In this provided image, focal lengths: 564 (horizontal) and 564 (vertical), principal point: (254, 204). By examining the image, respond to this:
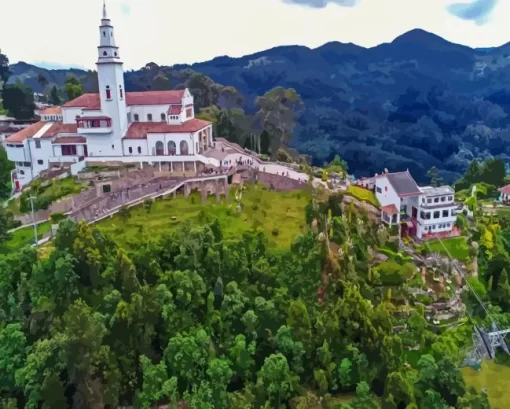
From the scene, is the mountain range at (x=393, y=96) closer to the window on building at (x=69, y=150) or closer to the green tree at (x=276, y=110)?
the green tree at (x=276, y=110)

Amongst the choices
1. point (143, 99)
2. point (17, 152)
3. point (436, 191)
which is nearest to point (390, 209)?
point (436, 191)

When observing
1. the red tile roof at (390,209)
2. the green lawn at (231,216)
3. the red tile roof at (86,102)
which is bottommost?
the red tile roof at (390,209)

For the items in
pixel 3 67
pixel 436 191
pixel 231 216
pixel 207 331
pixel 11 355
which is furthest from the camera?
pixel 3 67

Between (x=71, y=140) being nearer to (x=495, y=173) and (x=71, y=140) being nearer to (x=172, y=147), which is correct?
(x=172, y=147)

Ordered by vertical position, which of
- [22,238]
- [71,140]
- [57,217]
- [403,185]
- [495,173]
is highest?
[71,140]

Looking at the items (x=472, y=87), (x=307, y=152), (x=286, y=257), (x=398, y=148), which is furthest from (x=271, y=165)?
(x=472, y=87)

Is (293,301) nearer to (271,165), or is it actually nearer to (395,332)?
(395,332)

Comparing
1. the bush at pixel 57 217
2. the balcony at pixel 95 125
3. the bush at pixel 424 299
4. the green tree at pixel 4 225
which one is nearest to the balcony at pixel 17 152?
the balcony at pixel 95 125

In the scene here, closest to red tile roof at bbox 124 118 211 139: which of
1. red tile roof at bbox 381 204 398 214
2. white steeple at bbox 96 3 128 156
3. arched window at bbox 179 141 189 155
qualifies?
white steeple at bbox 96 3 128 156
